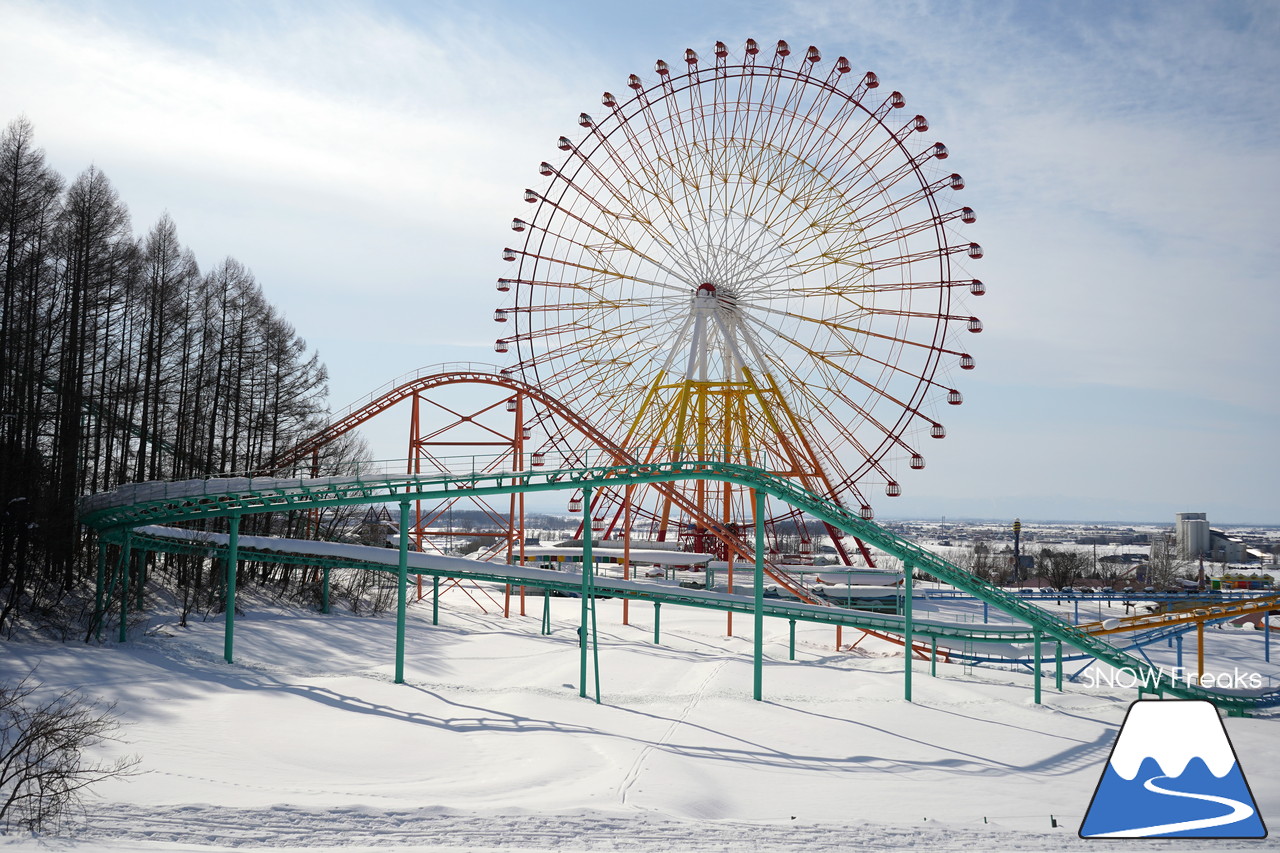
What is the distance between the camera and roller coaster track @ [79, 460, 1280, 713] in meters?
25.0

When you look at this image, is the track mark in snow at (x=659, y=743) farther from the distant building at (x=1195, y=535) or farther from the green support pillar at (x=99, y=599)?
the distant building at (x=1195, y=535)

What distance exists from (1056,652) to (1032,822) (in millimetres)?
15359

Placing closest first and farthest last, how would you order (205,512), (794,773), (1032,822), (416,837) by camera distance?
(416,837) → (1032,822) → (794,773) → (205,512)

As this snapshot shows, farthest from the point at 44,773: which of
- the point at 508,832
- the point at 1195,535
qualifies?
the point at 1195,535

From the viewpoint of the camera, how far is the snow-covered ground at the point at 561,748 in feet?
40.1

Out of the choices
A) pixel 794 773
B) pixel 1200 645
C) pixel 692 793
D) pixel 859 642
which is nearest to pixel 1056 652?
pixel 1200 645

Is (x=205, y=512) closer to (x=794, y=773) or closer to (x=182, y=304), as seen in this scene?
(x=182, y=304)

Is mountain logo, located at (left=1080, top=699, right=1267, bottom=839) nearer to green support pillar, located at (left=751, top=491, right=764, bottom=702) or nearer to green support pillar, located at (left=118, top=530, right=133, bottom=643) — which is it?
green support pillar, located at (left=751, top=491, right=764, bottom=702)

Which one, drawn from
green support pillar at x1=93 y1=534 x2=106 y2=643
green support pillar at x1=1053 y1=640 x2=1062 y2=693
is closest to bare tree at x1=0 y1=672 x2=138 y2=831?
green support pillar at x1=93 y1=534 x2=106 y2=643

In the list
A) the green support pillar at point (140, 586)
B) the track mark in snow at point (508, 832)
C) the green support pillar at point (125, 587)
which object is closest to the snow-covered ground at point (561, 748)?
the track mark in snow at point (508, 832)

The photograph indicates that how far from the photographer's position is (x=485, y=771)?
15484 mm

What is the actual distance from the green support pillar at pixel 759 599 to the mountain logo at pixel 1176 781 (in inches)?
445

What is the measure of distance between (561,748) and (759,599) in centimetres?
865

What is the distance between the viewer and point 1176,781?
1100 cm
